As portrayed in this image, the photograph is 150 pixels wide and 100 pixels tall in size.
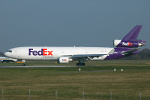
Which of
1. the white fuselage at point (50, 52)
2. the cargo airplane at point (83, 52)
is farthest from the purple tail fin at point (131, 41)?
the white fuselage at point (50, 52)

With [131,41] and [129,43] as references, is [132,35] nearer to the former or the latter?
[131,41]

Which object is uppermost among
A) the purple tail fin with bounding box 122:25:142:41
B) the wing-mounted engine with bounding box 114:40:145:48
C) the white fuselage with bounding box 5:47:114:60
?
the purple tail fin with bounding box 122:25:142:41

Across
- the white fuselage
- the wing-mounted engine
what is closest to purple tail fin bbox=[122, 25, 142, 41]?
the wing-mounted engine

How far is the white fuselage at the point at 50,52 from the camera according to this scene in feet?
243

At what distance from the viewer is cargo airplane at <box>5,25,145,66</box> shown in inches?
2911

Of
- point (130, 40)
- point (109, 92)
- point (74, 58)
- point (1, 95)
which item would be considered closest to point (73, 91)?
point (109, 92)

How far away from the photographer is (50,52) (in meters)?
74.5

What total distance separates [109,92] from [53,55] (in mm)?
46142

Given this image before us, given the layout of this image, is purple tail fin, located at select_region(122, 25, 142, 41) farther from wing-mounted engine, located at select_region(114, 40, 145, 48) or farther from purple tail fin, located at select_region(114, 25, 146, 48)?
wing-mounted engine, located at select_region(114, 40, 145, 48)

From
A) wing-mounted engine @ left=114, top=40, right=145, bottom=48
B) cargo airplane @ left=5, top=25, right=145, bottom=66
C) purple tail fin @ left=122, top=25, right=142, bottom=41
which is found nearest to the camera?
cargo airplane @ left=5, top=25, right=145, bottom=66

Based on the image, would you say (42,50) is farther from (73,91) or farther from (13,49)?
(73,91)

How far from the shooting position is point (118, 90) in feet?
101

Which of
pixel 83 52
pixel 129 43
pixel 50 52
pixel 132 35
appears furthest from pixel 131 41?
pixel 50 52

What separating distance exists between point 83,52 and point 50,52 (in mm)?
8563
